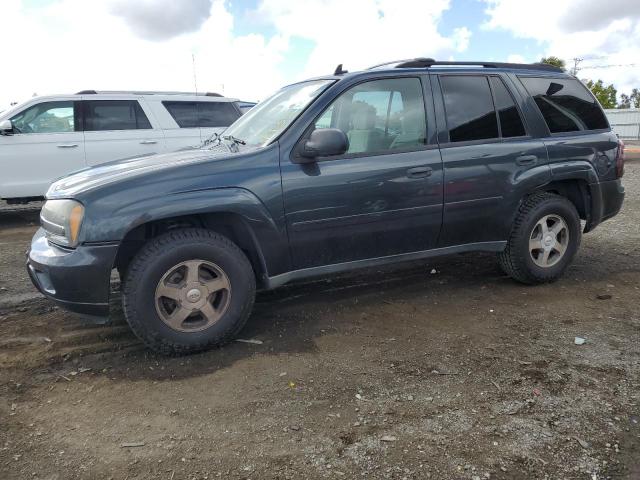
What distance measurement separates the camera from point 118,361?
3.39 meters

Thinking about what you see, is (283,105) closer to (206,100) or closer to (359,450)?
(359,450)

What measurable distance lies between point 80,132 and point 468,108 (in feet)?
21.0

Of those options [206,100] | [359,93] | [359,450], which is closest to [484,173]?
[359,93]

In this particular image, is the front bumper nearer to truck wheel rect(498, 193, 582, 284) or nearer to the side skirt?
the side skirt

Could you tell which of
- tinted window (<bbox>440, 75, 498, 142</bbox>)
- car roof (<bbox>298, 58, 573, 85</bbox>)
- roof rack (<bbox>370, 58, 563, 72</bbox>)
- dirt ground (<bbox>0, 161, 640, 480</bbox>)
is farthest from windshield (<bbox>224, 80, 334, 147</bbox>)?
dirt ground (<bbox>0, 161, 640, 480</bbox>)

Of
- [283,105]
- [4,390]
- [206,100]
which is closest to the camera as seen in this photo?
[4,390]

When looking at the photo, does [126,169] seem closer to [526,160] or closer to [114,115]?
[526,160]

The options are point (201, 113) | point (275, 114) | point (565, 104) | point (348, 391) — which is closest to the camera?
point (348, 391)

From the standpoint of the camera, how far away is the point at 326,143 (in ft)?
11.4

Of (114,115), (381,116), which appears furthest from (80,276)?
(114,115)

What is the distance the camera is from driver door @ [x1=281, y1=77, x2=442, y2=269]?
3.61m

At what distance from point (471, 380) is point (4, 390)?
2.70 meters

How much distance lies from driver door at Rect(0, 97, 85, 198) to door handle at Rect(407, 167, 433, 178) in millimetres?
6240

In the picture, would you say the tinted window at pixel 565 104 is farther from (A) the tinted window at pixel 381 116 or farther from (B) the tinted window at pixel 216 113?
(B) the tinted window at pixel 216 113
